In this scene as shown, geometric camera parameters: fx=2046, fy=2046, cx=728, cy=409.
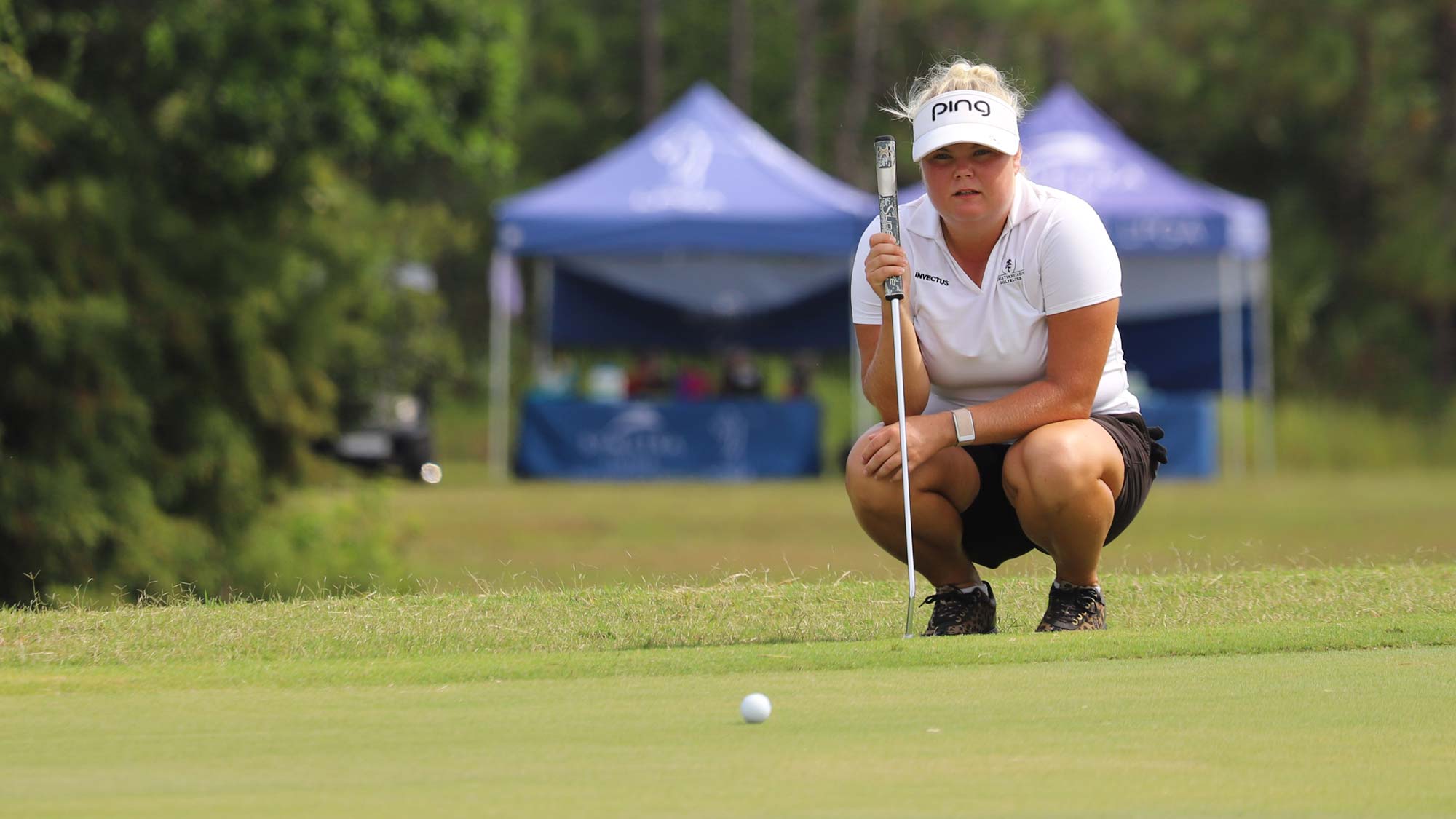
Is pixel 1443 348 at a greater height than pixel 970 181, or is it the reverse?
pixel 1443 348

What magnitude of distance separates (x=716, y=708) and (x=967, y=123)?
1.79 m

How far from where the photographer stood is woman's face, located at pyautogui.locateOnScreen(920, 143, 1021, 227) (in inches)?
203

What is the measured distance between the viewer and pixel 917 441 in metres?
5.22

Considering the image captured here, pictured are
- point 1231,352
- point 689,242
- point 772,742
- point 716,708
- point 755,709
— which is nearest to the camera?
point 772,742

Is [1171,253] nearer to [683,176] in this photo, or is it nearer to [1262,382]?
[1262,382]

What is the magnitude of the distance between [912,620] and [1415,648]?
1241 millimetres

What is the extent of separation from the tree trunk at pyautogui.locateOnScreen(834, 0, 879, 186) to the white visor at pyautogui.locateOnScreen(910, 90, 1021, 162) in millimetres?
27467

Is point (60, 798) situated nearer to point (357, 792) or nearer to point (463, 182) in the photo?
point (357, 792)

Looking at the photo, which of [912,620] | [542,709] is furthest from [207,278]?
[542,709]

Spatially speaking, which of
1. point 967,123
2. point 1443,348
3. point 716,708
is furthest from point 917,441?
point 1443,348

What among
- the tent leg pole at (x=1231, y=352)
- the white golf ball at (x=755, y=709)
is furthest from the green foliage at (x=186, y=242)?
the tent leg pole at (x=1231, y=352)

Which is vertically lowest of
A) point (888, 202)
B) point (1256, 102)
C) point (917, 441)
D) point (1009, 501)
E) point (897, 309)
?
point (1009, 501)

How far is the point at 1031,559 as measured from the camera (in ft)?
24.5

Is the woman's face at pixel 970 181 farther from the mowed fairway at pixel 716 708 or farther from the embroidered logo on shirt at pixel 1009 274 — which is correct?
the mowed fairway at pixel 716 708
